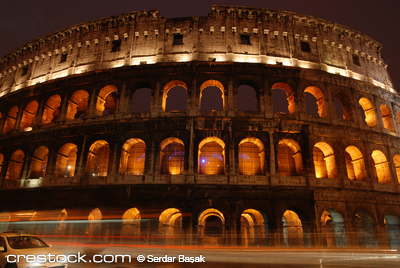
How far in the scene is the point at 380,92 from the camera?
70.9 ft

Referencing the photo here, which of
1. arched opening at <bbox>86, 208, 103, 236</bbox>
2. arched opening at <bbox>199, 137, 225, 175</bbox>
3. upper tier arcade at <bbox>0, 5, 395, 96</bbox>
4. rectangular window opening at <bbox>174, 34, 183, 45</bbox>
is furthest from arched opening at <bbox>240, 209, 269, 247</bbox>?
rectangular window opening at <bbox>174, 34, 183, 45</bbox>

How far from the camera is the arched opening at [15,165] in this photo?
21031 millimetres

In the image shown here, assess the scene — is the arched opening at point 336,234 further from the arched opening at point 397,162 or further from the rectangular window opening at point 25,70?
the rectangular window opening at point 25,70

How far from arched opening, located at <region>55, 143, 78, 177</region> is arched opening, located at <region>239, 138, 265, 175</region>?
12.7 m

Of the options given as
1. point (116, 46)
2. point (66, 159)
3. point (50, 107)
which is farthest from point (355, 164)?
point (50, 107)

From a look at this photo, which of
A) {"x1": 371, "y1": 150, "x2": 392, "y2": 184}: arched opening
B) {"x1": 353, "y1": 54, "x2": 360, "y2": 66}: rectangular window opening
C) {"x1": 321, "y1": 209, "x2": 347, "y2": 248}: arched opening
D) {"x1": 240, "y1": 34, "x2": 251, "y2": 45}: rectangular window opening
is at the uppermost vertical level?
{"x1": 240, "y1": 34, "x2": 251, "y2": 45}: rectangular window opening

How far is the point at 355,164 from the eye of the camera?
63.9 ft

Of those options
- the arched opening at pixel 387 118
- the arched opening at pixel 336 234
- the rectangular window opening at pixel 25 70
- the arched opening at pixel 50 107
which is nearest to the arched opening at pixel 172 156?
the arched opening at pixel 336 234

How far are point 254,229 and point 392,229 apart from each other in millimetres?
9806

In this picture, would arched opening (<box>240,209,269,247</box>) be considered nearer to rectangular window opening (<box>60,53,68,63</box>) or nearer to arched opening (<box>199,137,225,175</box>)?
arched opening (<box>199,137,225,175</box>)

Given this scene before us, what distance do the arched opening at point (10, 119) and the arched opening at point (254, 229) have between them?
21779 mm

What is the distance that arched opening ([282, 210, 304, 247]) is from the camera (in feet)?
53.4

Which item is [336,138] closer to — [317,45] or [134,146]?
[317,45]

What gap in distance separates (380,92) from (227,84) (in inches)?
523
